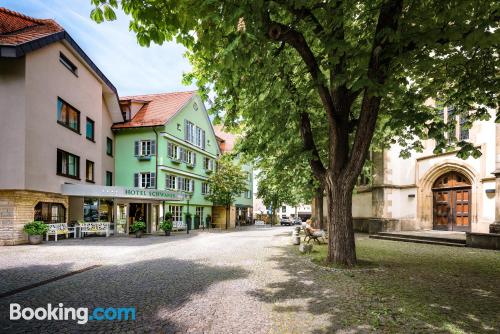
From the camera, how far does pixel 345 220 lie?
29.2 ft

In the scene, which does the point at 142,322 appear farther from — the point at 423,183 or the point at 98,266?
the point at 423,183

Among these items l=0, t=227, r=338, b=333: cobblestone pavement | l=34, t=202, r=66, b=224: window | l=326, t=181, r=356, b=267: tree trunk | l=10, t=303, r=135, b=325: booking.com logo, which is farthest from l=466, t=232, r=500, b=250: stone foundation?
l=34, t=202, r=66, b=224: window

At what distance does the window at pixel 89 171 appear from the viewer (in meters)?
22.6

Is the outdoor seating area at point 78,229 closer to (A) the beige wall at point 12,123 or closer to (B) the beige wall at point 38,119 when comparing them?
(B) the beige wall at point 38,119

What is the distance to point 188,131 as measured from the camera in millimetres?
32812

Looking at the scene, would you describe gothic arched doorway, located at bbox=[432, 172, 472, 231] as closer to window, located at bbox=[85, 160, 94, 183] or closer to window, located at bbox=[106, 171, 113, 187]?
window, located at bbox=[85, 160, 94, 183]

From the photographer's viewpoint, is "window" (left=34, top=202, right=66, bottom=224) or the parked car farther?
the parked car

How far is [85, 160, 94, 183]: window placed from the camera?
2256cm

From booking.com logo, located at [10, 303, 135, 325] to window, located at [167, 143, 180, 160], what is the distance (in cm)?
2355

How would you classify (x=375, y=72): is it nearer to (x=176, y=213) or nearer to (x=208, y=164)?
(x=176, y=213)

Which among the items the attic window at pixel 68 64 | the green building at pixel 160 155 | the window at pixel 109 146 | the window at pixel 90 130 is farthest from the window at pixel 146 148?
the attic window at pixel 68 64

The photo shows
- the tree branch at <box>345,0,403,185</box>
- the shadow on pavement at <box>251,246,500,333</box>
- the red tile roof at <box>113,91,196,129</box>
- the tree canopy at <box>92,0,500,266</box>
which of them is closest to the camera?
the shadow on pavement at <box>251,246,500,333</box>

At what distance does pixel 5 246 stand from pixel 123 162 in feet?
47.9

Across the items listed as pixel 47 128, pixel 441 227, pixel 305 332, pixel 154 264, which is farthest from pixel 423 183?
pixel 47 128
